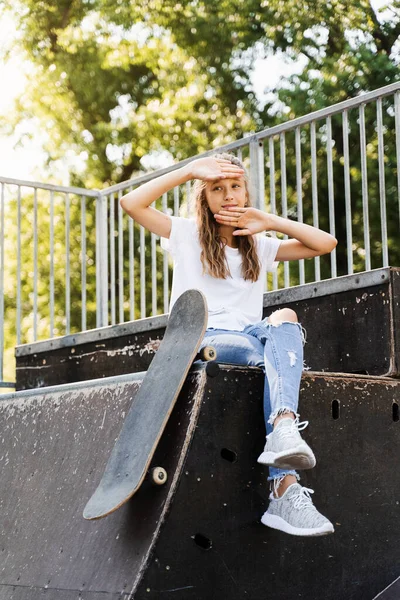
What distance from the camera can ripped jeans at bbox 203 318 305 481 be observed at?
325 centimetres

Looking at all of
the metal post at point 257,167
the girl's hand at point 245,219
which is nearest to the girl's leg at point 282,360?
the girl's hand at point 245,219

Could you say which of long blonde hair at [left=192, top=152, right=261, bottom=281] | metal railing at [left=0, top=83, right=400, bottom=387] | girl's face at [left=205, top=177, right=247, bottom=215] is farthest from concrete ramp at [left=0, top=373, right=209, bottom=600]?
metal railing at [left=0, top=83, right=400, bottom=387]

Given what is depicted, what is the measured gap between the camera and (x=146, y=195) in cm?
405

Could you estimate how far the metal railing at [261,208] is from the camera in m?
5.04

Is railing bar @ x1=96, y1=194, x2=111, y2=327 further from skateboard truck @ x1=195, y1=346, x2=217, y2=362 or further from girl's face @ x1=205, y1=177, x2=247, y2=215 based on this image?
skateboard truck @ x1=195, y1=346, x2=217, y2=362

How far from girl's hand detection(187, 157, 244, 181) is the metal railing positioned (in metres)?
0.30

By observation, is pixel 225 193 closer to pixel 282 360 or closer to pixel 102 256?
pixel 282 360

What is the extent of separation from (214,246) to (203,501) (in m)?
1.22

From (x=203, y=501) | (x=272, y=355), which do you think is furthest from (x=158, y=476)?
(x=272, y=355)

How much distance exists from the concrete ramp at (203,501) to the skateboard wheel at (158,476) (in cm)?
3

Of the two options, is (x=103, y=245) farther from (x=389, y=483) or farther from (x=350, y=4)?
(x=350, y=4)

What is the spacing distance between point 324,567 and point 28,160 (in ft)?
66.0

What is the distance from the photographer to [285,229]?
4023 millimetres

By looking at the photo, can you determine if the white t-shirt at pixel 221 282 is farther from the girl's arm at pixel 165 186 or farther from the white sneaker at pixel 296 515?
the white sneaker at pixel 296 515
